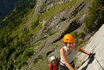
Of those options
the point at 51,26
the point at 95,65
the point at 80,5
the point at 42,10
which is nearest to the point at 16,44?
the point at 42,10

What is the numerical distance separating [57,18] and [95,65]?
113ft

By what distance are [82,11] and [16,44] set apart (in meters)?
53.0

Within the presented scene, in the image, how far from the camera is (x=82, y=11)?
28781mm

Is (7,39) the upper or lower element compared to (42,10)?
lower

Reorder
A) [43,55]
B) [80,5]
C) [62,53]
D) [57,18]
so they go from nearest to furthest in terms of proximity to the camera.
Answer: [62,53], [43,55], [80,5], [57,18]

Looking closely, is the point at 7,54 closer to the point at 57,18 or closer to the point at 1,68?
the point at 1,68

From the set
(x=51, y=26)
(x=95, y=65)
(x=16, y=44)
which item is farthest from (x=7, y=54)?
(x=95, y=65)

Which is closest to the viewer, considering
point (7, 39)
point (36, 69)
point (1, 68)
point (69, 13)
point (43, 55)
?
point (36, 69)

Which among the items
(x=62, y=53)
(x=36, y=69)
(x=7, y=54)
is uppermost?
(x=62, y=53)

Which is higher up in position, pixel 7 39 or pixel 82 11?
pixel 82 11

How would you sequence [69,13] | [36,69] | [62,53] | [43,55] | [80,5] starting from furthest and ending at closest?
[69,13]
[80,5]
[43,55]
[36,69]
[62,53]

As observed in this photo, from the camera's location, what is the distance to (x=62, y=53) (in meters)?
4.79

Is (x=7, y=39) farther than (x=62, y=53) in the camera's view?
Yes

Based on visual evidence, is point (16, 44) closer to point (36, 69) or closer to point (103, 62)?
point (36, 69)
